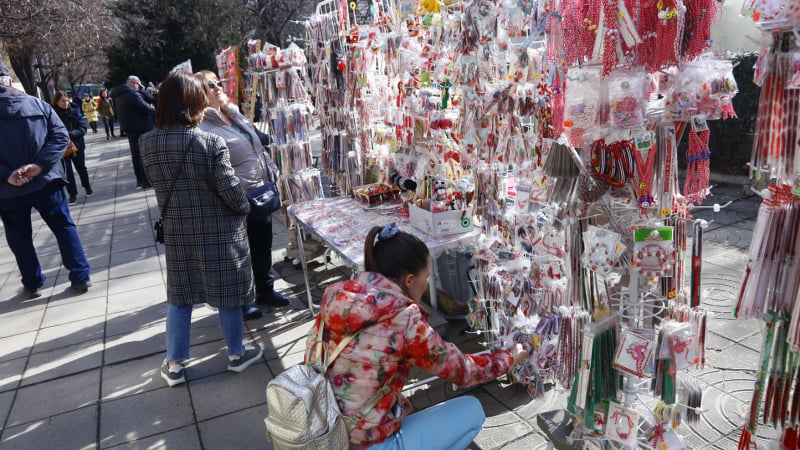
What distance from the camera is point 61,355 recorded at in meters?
3.65

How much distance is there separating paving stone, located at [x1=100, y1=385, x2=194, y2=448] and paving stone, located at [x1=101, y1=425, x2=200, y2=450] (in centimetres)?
4

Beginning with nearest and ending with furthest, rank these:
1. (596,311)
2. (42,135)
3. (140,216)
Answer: (596,311) < (42,135) < (140,216)

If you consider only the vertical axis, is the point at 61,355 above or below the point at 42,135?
below

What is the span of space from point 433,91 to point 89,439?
263 centimetres

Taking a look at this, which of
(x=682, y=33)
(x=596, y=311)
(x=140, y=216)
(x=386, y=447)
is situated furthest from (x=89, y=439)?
(x=140, y=216)

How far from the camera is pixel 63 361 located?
11.7 feet

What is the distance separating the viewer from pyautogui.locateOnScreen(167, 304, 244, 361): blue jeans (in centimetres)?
302

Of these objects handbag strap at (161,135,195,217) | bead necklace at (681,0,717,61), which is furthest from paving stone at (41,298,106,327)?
bead necklace at (681,0,717,61)

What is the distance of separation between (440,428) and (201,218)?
1.71 m

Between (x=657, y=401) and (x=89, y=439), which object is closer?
(x=657, y=401)

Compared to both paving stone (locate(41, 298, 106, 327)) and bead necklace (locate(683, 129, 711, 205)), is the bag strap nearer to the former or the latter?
bead necklace (locate(683, 129, 711, 205))

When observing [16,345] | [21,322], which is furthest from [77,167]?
[16,345]

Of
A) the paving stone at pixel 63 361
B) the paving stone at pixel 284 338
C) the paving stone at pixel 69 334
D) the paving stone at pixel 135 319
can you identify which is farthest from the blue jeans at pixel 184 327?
the paving stone at pixel 69 334

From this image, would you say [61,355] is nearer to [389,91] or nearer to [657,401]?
[389,91]
